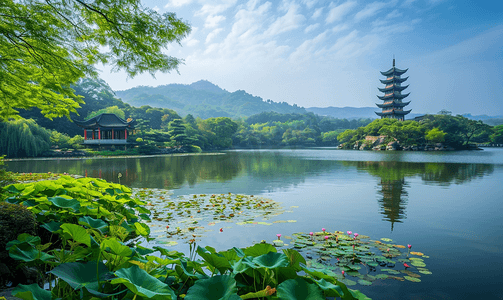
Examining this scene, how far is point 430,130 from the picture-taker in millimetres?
40188

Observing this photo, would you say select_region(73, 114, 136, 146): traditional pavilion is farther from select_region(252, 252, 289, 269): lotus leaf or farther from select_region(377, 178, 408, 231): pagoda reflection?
select_region(252, 252, 289, 269): lotus leaf

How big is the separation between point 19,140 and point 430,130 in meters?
48.5

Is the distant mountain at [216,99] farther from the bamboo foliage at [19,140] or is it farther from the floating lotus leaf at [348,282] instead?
the floating lotus leaf at [348,282]

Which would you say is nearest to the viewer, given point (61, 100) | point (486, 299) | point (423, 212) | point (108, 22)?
point (486, 299)

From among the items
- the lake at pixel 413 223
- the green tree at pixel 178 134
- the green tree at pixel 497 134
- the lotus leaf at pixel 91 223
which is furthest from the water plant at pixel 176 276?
the green tree at pixel 497 134

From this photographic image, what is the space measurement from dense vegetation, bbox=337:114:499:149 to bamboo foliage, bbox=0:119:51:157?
138 feet

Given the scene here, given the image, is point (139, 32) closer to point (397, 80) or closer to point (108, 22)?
point (108, 22)

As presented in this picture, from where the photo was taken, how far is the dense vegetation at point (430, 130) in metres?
39.6

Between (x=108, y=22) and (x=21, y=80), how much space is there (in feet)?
7.64

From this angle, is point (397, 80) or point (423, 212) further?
point (397, 80)

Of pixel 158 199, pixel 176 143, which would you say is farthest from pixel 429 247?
pixel 176 143

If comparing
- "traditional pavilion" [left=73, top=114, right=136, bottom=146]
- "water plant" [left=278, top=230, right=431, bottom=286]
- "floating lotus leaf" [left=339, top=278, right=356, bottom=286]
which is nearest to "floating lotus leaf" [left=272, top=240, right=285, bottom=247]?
"water plant" [left=278, top=230, right=431, bottom=286]

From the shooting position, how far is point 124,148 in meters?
30.4

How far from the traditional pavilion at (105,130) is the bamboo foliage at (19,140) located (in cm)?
515
